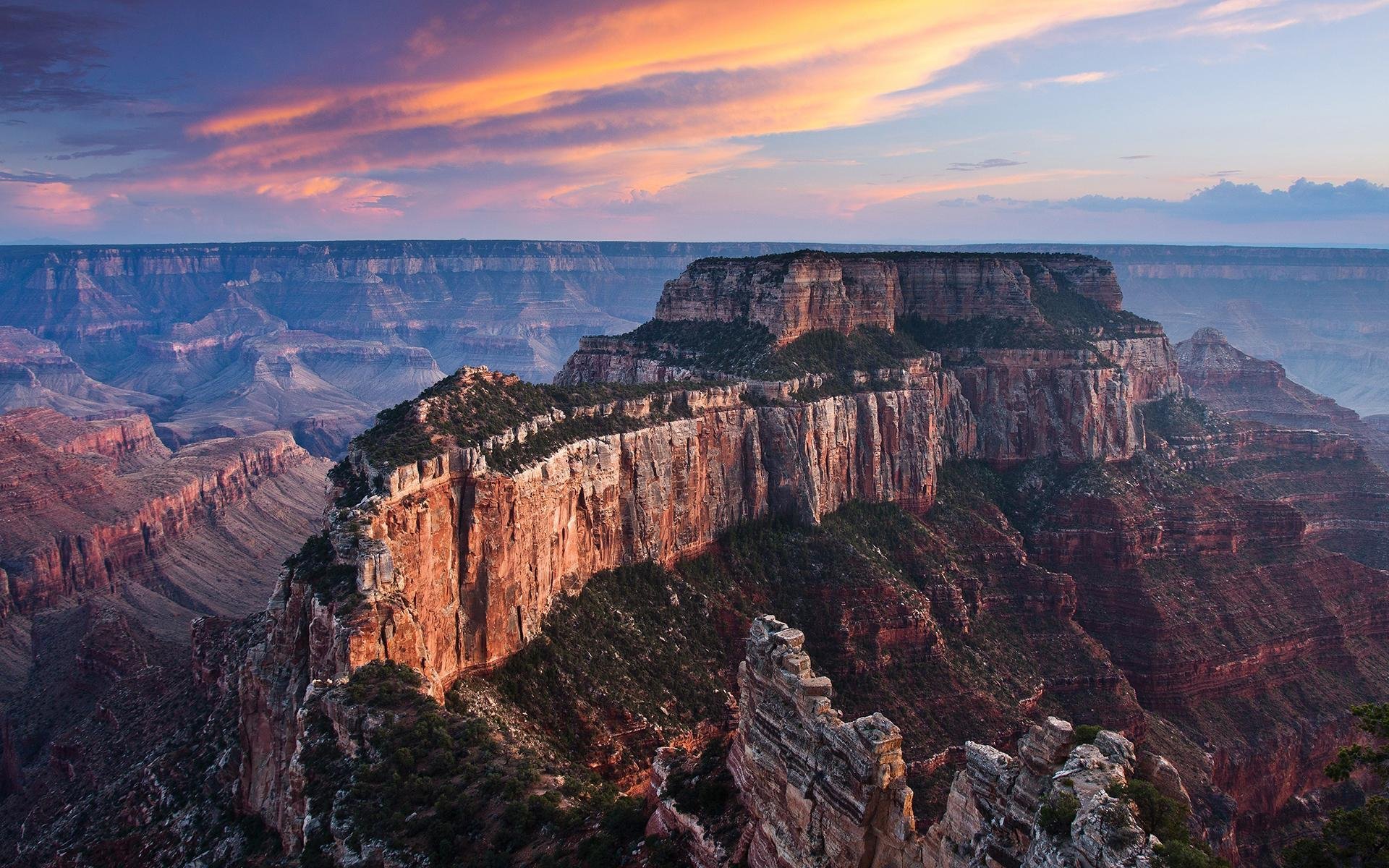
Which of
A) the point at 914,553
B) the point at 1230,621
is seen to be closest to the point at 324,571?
the point at 914,553

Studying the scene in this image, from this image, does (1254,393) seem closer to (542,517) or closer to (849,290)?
(849,290)

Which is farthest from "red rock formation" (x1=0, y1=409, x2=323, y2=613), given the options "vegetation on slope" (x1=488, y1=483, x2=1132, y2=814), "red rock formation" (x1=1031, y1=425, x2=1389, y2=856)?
"red rock formation" (x1=1031, y1=425, x2=1389, y2=856)

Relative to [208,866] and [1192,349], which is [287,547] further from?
[1192,349]

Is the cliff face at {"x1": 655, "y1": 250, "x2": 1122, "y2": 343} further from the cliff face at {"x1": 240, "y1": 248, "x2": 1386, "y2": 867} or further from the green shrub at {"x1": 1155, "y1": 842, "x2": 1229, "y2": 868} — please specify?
the green shrub at {"x1": 1155, "y1": 842, "x2": 1229, "y2": 868}

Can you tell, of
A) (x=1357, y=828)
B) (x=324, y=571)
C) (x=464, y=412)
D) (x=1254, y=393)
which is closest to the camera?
(x=1357, y=828)

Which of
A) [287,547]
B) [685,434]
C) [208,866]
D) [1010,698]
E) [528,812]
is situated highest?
[685,434]

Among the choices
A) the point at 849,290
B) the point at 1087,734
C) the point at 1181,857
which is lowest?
the point at 1087,734

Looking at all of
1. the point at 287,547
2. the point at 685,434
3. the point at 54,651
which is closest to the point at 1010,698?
the point at 685,434
